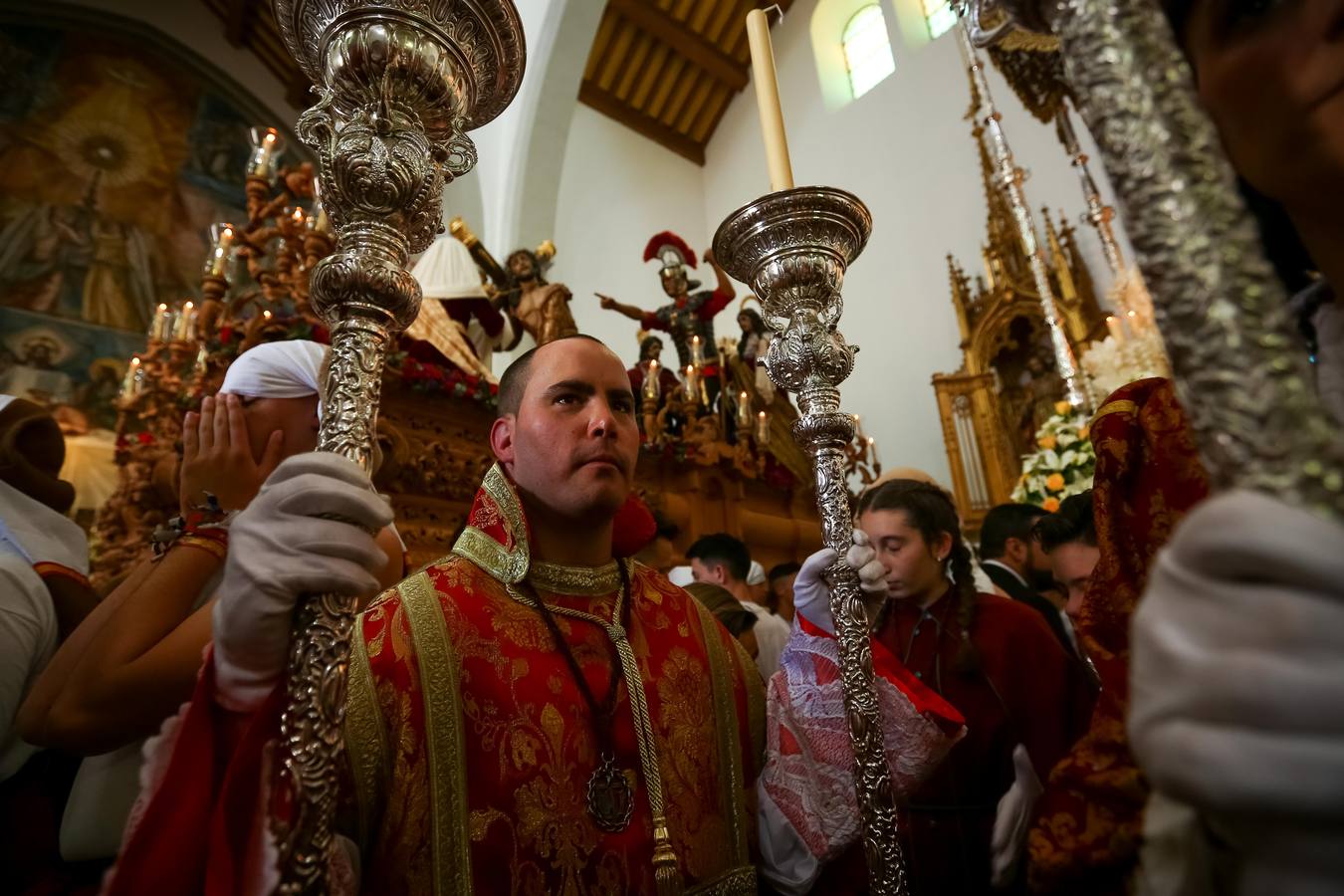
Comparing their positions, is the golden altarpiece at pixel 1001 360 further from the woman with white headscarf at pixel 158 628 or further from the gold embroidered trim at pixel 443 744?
the woman with white headscarf at pixel 158 628

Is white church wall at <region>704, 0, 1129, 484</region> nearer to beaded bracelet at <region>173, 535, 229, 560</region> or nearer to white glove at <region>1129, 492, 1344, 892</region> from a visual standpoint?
beaded bracelet at <region>173, 535, 229, 560</region>

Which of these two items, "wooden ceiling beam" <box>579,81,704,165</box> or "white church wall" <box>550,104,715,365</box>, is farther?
"wooden ceiling beam" <box>579,81,704,165</box>

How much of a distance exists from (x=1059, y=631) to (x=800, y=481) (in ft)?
10.4

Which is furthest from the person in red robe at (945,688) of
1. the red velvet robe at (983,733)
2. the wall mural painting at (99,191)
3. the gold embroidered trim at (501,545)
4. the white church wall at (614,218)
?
the wall mural painting at (99,191)

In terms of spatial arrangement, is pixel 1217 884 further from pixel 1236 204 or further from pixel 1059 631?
pixel 1059 631

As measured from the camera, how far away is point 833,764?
4.00 feet

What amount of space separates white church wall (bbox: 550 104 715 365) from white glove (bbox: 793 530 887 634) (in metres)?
7.76

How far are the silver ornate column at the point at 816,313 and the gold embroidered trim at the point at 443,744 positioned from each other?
2.16 feet

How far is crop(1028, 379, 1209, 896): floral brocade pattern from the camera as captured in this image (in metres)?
0.72

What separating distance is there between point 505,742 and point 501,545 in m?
0.38

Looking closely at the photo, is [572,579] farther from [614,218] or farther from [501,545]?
[614,218]

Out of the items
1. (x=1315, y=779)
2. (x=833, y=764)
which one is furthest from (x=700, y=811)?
(x=1315, y=779)

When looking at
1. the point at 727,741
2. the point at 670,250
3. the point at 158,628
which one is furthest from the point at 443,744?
the point at 670,250

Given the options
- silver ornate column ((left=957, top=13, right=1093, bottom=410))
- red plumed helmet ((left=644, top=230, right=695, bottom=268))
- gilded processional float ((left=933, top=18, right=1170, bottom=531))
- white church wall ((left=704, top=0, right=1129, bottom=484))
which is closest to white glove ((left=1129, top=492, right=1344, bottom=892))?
silver ornate column ((left=957, top=13, right=1093, bottom=410))
